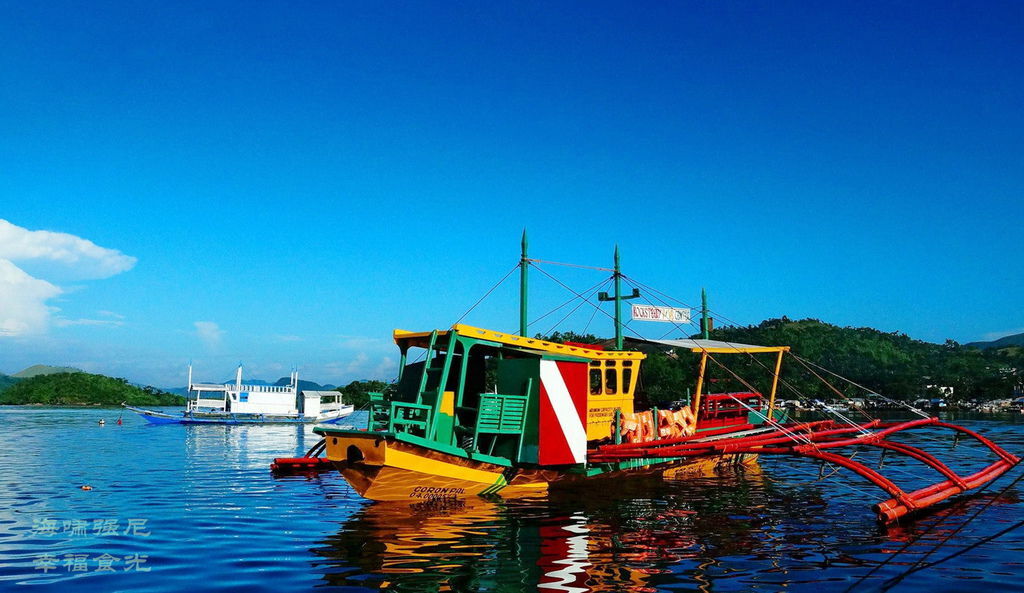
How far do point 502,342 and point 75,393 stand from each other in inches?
7149

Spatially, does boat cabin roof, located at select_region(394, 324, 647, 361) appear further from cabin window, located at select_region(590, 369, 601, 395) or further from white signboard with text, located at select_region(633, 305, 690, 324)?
white signboard with text, located at select_region(633, 305, 690, 324)

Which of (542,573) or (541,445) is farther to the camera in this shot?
(541,445)

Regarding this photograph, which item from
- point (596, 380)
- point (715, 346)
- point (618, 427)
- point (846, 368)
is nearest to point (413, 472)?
point (618, 427)

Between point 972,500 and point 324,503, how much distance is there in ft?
58.2

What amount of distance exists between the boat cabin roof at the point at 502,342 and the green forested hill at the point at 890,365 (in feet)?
362

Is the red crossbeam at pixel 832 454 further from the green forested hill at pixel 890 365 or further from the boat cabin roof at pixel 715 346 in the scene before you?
the green forested hill at pixel 890 365

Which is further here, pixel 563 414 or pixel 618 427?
pixel 618 427

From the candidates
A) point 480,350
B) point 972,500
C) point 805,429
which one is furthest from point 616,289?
point 972,500

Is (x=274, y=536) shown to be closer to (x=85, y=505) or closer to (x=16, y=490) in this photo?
(x=85, y=505)

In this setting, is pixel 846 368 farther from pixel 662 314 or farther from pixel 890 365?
pixel 662 314

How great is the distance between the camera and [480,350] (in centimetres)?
1884

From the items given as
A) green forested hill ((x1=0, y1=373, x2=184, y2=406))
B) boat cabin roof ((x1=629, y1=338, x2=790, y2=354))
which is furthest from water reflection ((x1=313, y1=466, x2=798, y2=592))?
green forested hill ((x1=0, y1=373, x2=184, y2=406))

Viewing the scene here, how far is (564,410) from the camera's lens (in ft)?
58.3

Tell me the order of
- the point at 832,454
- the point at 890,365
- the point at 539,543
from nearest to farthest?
the point at 539,543 → the point at 832,454 → the point at 890,365
